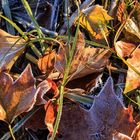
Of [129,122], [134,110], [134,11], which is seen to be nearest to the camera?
[129,122]

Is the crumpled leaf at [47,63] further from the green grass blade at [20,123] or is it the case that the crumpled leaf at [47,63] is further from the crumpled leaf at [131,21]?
the crumpled leaf at [131,21]

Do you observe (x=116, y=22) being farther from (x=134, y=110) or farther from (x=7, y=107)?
(x=7, y=107)

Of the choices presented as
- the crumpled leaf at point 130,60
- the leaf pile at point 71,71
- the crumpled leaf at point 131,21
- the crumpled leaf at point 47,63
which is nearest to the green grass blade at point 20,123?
the leaf pile at point 71,71

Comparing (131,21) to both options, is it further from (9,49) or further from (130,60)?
(9,49)

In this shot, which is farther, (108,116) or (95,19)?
(95,19)

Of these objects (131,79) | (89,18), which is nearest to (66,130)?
(131,79)

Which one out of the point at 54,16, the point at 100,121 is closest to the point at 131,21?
the point at 54,16
